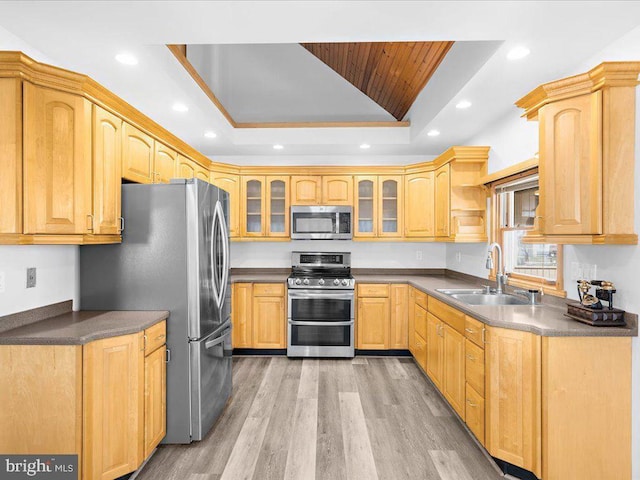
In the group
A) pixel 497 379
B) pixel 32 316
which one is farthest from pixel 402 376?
pixel 32 316

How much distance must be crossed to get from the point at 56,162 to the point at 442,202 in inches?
134

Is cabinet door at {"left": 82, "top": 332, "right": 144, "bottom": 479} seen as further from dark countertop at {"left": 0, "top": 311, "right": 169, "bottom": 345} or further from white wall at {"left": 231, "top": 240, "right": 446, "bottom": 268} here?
white wall at {"left": 231, "top": 240, "right": 446, "bottom": 268}

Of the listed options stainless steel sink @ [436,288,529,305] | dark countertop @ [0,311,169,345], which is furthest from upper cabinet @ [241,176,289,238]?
dark countertop @ [0,311,169,345]

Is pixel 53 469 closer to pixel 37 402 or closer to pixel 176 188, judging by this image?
pixel 37 402

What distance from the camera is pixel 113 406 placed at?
1.92 meters

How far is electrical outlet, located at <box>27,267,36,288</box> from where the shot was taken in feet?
6.88

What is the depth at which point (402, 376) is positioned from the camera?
3547 millimetres

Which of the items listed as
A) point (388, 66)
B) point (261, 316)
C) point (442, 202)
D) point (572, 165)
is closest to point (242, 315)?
point (261, 316)

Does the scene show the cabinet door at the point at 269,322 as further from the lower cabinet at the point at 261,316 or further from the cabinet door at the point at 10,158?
the cabinet door at the point at 10,158

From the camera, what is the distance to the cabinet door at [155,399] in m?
2.09

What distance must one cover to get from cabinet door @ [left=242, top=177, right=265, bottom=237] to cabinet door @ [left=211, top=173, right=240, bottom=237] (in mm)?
72

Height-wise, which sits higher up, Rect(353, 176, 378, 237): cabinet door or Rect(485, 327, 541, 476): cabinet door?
Rect(353, 176, 378, 237): cabinet door
